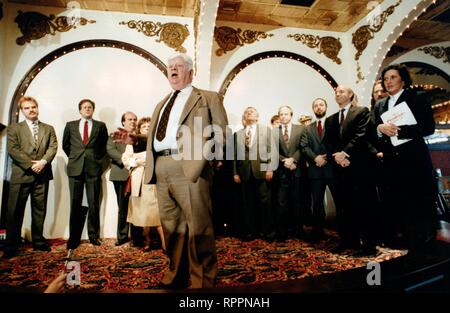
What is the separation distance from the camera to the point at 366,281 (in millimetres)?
1074

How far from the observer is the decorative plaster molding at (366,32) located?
14.6ft

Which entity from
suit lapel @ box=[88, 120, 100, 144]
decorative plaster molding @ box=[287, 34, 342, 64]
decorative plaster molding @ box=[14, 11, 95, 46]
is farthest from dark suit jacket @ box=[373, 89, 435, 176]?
decorative plaster molding @ box=[14, 11, 95, 46]

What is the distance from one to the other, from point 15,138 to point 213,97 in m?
2.83

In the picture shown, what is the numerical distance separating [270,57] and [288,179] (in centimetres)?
253

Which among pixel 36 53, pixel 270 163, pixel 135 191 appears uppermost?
pixel 36 53

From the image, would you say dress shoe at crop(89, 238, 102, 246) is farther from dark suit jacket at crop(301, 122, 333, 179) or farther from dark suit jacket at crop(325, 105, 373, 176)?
dark suit jacket at crop(325, 105, 373, 176)

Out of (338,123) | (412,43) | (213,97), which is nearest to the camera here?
(213,97)

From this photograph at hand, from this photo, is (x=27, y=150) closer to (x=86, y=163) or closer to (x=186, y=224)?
(x=86, y=163)

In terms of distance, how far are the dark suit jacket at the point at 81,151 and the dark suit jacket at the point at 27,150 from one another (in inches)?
8.7

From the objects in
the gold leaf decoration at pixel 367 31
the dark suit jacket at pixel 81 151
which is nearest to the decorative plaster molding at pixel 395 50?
the gold leaf decoration at pixel 367 31

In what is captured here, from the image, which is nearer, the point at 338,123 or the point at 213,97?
the point at 213,97

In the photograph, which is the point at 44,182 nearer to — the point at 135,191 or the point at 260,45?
the point at 135,191

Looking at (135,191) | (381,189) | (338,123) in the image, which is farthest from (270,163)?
(135,191)

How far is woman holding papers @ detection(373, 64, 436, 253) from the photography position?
74.7 inches
